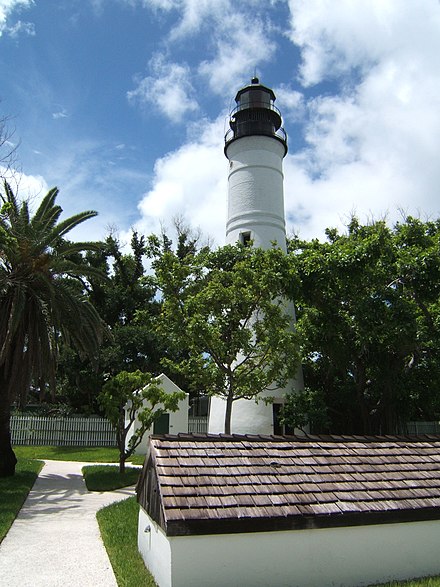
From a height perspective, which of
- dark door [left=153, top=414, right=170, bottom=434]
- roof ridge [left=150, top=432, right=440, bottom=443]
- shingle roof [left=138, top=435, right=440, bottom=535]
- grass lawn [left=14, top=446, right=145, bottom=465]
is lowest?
grass lawn [left=14, top=446, right=145, bottom=465]

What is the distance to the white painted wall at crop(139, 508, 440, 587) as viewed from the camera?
498cm

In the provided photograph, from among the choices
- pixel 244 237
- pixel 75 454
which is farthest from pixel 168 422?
pixel 244 237

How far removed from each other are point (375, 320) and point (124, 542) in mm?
10910

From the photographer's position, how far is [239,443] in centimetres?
654

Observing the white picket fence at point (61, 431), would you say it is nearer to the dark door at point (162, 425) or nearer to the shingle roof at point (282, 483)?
the dark door at point (162, 425)

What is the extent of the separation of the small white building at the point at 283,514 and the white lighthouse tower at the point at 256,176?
11.8m

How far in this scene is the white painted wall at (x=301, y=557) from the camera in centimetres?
498

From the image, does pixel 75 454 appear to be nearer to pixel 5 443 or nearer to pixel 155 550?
pixel 5 443

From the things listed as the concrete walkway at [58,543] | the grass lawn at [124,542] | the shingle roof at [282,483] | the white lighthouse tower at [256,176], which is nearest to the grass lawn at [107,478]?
the concrete walkway at [58,543]

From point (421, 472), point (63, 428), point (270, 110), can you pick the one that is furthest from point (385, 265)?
point (63, 428)

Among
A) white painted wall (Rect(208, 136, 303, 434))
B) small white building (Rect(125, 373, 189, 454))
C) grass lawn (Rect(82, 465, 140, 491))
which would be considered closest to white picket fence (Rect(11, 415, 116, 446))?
small white building (Rect(125, 373, 189, 454))

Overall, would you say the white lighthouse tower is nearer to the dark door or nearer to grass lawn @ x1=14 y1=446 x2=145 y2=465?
the dark door

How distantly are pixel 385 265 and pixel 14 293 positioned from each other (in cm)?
1155

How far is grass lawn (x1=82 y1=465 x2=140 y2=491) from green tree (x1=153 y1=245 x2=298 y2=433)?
10.4ft
